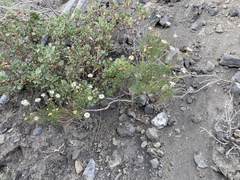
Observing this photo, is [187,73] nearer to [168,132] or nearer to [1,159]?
[168,132]

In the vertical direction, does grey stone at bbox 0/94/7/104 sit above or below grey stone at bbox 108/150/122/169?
above

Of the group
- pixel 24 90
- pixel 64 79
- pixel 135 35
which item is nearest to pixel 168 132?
pixel 64 79

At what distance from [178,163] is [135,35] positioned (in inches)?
75.3

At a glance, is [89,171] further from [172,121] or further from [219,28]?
[219,28]

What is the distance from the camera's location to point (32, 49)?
9.14ft

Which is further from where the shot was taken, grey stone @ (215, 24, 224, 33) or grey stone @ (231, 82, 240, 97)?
grey stone @ (215, 24, 224, 33)

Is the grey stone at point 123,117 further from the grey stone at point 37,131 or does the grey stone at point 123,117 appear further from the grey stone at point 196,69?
the grey stone at point 196,69

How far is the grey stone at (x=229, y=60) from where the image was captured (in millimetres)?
2776

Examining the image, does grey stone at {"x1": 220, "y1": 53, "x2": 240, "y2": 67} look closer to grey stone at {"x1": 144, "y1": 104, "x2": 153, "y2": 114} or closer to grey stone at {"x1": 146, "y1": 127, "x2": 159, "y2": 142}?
grey stone at {"x1": 144, "y1": 104, "x2": 153, "y2": 114}

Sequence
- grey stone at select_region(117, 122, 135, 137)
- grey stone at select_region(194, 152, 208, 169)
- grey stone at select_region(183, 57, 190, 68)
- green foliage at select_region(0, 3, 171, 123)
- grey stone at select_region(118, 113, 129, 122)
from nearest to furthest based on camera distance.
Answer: grey stone at select_region(194, 152, 208, 169), green foliage at select_region(0, 3, 171, 123), grey stone at select_region(117, 122, 135, 137), grey stone at select_region(118, 113, 129, 122), grey stone at select_region(183, 57, 190, 68)

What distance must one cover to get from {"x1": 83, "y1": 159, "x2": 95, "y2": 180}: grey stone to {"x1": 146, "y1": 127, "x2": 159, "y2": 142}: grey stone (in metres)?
0.67

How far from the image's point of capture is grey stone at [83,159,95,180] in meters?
2.33

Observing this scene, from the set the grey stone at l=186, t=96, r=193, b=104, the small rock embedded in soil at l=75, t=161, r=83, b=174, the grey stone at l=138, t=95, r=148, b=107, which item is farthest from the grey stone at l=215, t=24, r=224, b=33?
the small rock embedded in soil at l=75, t=161, r=83, b=174

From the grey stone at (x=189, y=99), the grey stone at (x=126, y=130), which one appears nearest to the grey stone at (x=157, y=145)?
the grey stone at (x=126, y=130)
